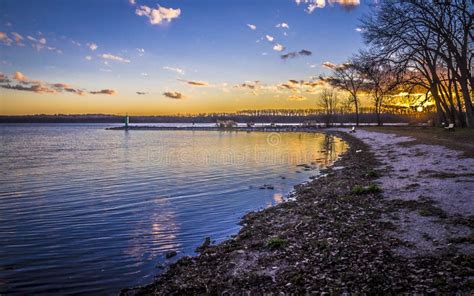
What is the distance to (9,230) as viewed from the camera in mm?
10500

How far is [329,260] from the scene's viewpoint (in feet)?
21.4

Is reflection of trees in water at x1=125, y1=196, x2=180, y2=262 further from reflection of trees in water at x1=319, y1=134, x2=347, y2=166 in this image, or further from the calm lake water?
reflection of trees in water at x1=319, y1=134, x2=347, y2=166

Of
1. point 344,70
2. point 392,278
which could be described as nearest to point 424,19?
point 392,278

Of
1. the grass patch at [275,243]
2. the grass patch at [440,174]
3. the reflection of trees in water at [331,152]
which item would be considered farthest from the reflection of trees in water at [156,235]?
the reflection of trees in water at [331,152]

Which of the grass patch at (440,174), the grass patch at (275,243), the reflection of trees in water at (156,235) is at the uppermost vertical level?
the grass patch at (440,174)

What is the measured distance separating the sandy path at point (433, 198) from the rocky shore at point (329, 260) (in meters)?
0.11

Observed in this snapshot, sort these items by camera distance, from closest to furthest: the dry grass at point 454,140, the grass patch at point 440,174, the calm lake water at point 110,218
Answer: the calm lake water at point 110,218
the grass patch at point 440,174
the dry grass at point 454,140

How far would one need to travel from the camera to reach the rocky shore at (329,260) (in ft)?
17.6

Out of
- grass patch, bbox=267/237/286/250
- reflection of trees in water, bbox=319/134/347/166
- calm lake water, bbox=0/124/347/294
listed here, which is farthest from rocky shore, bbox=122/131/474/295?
reflection of trees in water, bbox=319/134/347/166

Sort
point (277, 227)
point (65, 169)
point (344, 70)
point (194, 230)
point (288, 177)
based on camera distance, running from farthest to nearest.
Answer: point (344, 70), point (65, 169), point (288, 177), point (194, 230), point (277, 227)

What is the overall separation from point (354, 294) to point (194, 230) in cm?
625

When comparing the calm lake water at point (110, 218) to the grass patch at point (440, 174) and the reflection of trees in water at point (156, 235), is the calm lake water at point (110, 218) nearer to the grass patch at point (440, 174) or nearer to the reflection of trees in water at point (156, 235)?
the reflection of trees in water at point (156, 235)

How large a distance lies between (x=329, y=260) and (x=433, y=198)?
19.5ft

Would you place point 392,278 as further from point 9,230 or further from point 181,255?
point 9,230
